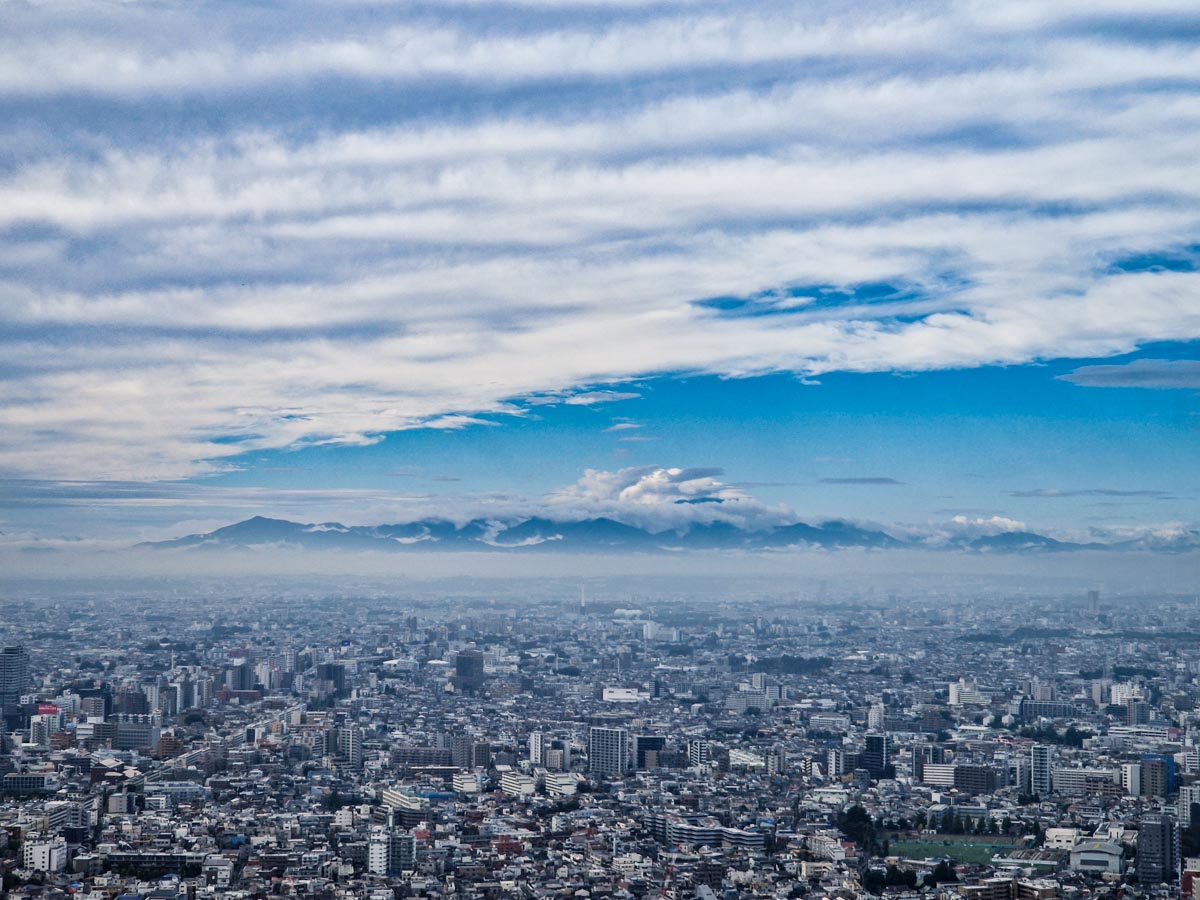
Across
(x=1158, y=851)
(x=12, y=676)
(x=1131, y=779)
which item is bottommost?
(x=1158, y=851)

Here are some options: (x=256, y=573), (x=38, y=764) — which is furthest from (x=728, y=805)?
(x=256, y=573)

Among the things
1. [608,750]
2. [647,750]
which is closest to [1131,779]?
[647,750]

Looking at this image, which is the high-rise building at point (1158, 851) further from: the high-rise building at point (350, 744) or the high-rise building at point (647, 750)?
the high-rise building at point (350, 744)

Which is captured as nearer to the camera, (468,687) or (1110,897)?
(1110,897)

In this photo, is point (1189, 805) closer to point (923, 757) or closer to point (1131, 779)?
point (1131, 779)

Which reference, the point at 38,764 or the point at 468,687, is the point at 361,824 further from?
the point at 468,687

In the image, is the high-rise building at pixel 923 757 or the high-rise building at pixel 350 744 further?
the high-rise building at pixel 350 744

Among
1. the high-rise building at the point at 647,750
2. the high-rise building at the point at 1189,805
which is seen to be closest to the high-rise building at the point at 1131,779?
the high-rise building at the point at 1189,805
